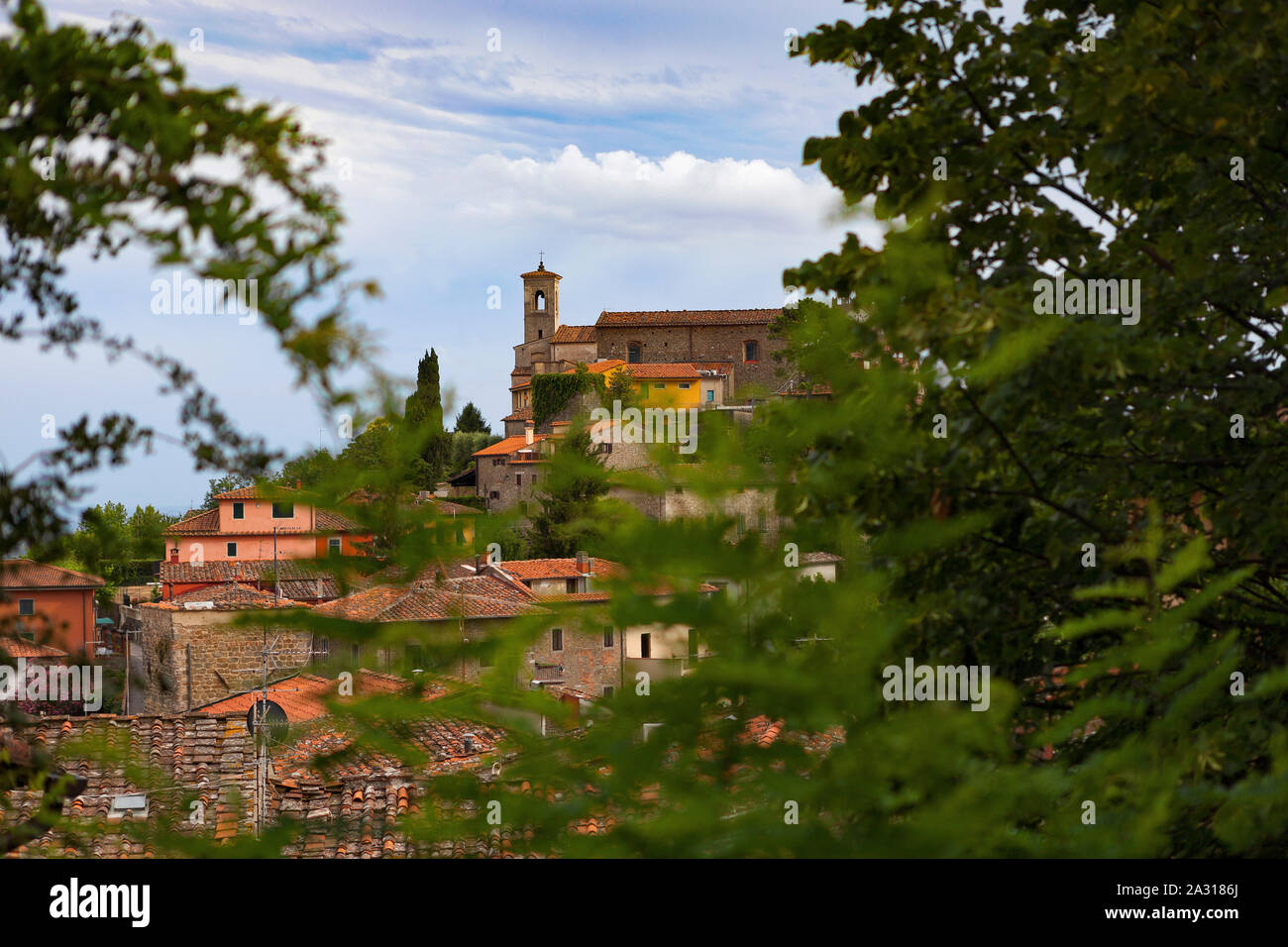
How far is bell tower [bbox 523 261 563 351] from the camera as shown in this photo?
260 feet

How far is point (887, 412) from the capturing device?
1989 millimetres

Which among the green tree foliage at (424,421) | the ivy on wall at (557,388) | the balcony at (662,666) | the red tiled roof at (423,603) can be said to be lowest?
the balcony at (662,666)

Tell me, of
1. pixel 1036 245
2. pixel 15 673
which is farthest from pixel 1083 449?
pixel 15 673

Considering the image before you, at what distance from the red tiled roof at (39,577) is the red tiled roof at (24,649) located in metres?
0.15

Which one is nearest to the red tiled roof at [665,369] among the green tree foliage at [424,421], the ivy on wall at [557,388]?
the ivy on wall at [557,388]

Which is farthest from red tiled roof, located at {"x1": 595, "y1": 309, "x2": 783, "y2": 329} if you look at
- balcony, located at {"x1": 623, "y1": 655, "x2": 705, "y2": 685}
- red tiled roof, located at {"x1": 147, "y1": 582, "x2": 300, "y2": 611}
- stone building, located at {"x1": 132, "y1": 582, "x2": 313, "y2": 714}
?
balcony, located at {"x1": 623, "y1": 655, "x2": 705, "y2": 685}

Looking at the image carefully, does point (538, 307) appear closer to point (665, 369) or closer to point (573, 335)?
point (573, 335)

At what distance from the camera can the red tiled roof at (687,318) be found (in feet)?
248

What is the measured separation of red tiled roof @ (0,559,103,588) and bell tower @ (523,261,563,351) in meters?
75.9

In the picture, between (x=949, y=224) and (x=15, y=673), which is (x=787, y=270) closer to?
(x=949, y=224)

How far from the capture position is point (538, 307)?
79562mm

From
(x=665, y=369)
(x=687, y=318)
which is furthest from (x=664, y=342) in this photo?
(x=665, y=369)

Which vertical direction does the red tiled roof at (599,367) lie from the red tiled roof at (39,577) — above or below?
above

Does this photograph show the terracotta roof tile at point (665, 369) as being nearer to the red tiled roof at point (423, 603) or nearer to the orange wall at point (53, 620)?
the orange wall at point (53, 620)
